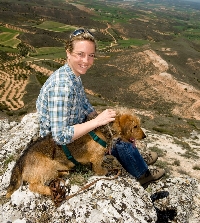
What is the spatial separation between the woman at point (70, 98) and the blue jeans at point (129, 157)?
1412 mm

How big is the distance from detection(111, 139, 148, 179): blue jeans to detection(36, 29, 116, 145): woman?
4.63 ft

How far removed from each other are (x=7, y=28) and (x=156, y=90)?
10967 centimetres

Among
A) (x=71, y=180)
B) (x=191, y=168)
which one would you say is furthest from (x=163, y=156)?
(x=71, y=180)

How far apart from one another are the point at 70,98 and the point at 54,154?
4.67 ft

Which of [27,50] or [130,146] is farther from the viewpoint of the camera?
[27,50]

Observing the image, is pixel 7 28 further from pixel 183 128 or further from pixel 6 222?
pixel 6 222

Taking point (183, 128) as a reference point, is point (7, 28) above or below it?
below

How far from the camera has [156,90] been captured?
5978 centimetres

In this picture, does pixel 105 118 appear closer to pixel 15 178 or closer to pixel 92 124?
pixel 92 124

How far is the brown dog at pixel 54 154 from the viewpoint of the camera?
222 inches

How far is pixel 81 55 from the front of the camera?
17.8ft

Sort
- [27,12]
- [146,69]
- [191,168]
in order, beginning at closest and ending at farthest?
[191,168]
[146,69]
[27,12]

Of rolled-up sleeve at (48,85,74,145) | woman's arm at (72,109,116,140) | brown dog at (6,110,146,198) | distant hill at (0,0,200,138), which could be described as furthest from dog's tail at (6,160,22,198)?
distant hill at (0,0,200,138)

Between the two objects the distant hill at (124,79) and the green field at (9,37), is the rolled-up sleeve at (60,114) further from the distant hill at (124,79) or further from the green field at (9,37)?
the green field at (9,37)
